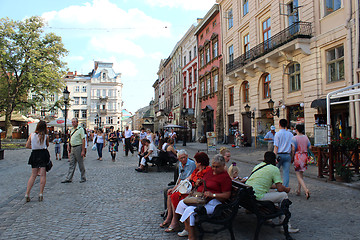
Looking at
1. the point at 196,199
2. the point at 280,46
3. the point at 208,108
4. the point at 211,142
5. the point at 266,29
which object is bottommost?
the point at 196,199

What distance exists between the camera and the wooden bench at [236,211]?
382 centimetres

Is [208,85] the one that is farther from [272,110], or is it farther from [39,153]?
[39,153]

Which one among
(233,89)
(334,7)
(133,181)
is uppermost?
(334,7)

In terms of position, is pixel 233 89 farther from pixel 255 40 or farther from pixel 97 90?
pixel 97 90

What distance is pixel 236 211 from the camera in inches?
154

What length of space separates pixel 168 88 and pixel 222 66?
28766 millimetres

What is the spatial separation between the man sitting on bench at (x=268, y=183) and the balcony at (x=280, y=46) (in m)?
13.6

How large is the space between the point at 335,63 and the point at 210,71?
18804 millimetres

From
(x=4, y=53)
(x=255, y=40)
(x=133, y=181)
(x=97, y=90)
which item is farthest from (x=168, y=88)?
(x=133, y=181)

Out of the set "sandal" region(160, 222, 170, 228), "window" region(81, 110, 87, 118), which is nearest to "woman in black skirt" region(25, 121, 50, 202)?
"sandal" region(160, 222, 170, 228)

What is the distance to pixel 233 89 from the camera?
28000mm

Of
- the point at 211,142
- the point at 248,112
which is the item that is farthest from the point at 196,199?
the point at 248,112

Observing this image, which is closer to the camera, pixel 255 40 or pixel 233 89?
pixel 255 40

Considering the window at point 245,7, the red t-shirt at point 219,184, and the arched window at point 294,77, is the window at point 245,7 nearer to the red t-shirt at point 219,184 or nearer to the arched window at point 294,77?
the arched window at point 294,77
